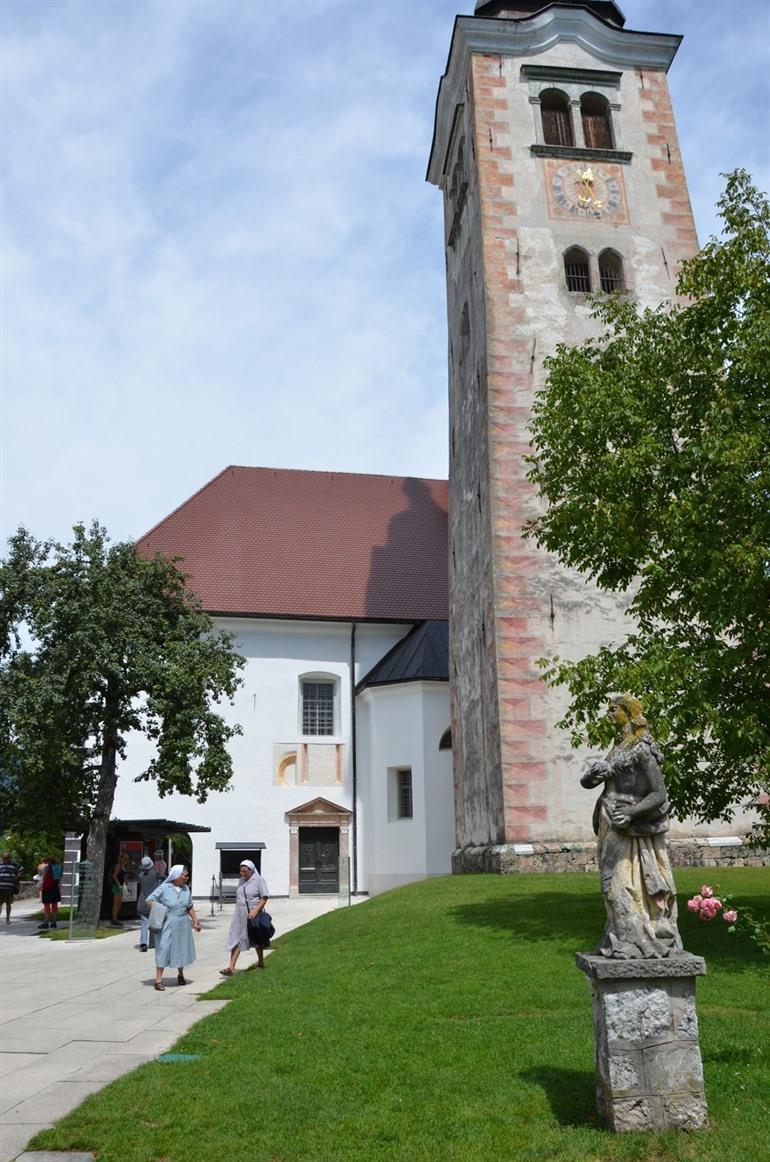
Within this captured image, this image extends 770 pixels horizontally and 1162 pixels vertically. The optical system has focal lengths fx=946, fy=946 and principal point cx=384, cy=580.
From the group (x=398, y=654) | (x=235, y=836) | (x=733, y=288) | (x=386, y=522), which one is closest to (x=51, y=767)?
(x=235, y=836)

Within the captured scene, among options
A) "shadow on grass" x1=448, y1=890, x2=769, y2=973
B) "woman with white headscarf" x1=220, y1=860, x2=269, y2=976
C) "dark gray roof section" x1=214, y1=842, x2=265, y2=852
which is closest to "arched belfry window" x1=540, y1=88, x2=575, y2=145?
"shadow on grass" x1=448, y1=890, x2=769, y2=973

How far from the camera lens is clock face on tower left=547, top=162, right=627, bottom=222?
943 inches

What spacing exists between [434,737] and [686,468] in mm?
17370

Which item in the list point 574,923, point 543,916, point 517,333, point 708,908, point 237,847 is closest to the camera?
point 708,908

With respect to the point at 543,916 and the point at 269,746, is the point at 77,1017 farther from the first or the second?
the point at 269,746

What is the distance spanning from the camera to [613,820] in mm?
5680

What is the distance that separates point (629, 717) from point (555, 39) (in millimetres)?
25578

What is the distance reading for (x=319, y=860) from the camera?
30109 mm

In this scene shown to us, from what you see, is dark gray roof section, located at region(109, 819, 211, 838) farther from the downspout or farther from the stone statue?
the stone statue

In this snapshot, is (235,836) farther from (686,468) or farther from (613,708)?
(613,708)

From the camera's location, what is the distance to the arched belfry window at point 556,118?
25.2 m

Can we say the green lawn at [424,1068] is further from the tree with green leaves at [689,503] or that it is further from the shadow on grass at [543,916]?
the tree with green leaves at [689,503]

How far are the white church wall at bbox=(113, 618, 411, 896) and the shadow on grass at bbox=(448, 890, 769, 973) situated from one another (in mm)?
15527

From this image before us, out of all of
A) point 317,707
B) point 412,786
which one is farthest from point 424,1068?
point 317,707
